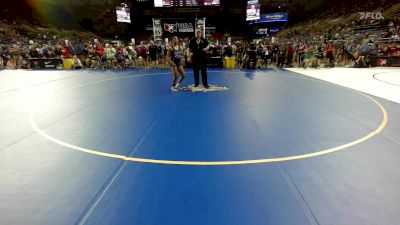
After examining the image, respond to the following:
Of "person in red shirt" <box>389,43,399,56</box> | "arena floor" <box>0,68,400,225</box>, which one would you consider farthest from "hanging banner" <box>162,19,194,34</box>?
"arena floor" <box>0,68,400,225</box>

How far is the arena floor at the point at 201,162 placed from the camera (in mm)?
3119

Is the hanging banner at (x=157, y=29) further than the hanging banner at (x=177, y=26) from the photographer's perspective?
No

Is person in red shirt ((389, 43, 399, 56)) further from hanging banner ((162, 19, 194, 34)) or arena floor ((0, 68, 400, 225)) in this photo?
hanging banner ((162, 19, 194, 34))

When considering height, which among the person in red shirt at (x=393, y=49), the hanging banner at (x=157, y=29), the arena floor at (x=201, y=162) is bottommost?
the arena floor at (x=201, y=162)

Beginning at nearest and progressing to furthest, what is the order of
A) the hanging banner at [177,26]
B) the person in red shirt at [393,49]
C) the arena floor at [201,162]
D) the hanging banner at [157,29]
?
the arena floor at [201,162] < the person in red shirt at [393,49] < the hanging banner at [157,29] < the hanging banner at [177,26]

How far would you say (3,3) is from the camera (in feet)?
135

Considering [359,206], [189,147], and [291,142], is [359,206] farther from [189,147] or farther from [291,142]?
[189,147]

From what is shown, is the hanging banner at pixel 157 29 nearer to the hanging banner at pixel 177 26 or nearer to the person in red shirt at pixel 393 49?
the hanging banner at pixel 177 26

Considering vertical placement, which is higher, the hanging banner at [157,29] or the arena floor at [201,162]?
the hanging banner at [157,29]

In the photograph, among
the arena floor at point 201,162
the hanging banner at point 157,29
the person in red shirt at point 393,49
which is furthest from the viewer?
the hanging banner at point 157,29

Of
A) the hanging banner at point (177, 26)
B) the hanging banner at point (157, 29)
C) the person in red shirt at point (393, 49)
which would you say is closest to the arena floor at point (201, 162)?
the person in red shirt at point (393, 49)

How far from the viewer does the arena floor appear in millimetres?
3119

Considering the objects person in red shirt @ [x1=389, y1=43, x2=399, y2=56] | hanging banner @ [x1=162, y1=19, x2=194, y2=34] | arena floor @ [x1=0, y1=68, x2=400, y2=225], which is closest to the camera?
arena floor @ [x1=0, y1=68, x2=400, y2=225]

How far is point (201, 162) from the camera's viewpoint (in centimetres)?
430
